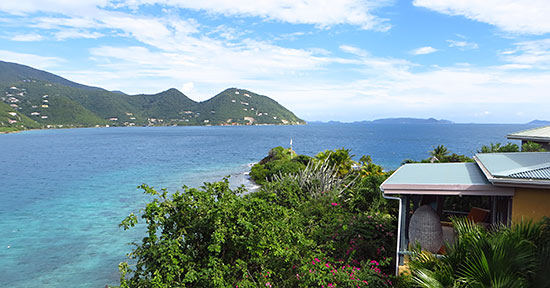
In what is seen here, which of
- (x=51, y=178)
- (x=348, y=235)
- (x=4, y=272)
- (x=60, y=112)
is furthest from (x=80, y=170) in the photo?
(x=60, y=112)

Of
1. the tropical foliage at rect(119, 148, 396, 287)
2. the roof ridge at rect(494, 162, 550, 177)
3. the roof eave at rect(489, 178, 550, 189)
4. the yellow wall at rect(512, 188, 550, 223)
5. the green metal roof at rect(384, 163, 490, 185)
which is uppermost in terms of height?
the roof ridge at rect(494, 162, 550, 177)

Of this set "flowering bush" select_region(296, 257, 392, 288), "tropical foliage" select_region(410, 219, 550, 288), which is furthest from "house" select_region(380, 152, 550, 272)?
"tropical foliage" select_region(410, 219, 550, 288)

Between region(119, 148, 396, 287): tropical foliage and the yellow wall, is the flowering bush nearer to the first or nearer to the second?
region(119, 148, 396, 287): tropical foliage

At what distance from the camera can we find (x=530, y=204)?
224 inches

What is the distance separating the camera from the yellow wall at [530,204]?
5.56m

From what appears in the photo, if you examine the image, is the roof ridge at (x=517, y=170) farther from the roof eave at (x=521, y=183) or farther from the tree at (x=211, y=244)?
the tree at (x=211, y=244)

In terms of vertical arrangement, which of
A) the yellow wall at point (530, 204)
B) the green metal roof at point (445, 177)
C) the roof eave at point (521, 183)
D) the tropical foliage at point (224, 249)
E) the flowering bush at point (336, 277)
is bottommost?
the flowering bush at point (336, 277)

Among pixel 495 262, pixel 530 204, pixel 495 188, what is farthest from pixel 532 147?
pixel 495 262

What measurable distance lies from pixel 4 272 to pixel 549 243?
17493mm

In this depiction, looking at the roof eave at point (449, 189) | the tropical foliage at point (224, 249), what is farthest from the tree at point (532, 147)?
the tropical foliage at point (224, 249)

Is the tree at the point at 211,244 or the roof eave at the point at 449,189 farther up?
the roof eave at the point at 449,189

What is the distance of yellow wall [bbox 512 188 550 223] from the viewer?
18.2 ft

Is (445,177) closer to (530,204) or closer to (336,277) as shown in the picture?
(530,204)

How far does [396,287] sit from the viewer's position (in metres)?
6.34
